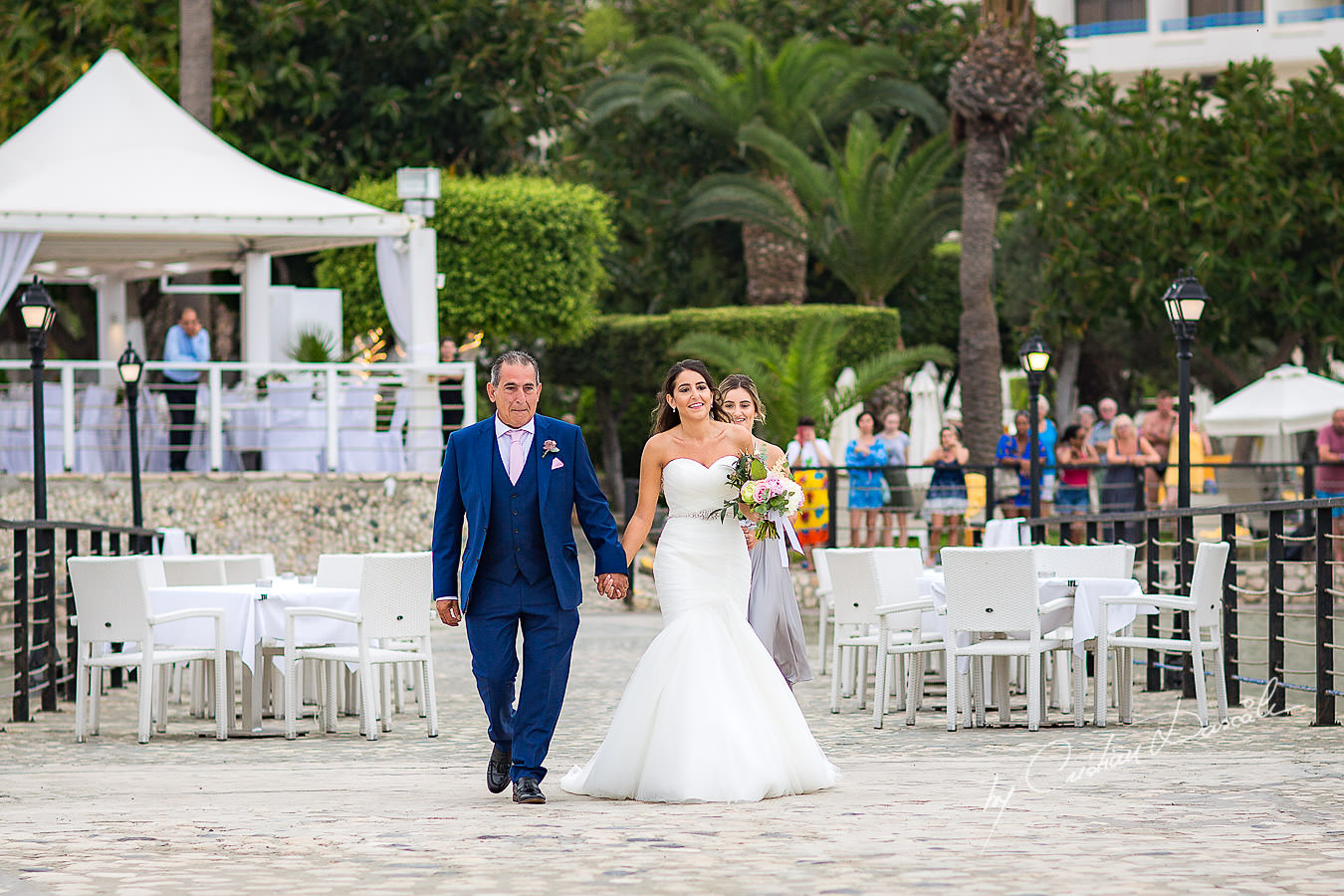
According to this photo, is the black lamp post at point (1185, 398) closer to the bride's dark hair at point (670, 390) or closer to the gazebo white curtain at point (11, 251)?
the bride's dark hair at point (670, 390)

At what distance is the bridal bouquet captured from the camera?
26.3ft

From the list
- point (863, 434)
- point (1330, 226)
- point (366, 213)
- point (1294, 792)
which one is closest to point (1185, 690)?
point (1294, 792)

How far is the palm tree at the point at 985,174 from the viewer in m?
26.8

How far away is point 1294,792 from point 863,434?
13996 millimetres

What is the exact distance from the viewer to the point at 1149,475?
21312 millimetres

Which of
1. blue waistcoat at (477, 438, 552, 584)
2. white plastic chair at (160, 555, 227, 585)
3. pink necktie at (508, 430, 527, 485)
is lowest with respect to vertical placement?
white plastic chair at (160, 555, 227, 585)

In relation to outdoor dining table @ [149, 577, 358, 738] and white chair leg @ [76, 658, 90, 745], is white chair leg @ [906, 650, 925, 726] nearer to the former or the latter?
outdoor dining table @ [149, 577, 358, 738]

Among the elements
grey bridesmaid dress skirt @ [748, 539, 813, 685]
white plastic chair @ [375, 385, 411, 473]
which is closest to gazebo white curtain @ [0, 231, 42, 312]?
white plastic chair @ [375, 385, 411, 473]

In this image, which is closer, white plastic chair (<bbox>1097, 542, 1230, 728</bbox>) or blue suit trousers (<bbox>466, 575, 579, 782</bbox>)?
blue suit trousers (<bbox>466, 575, 579, 782</bbox>)

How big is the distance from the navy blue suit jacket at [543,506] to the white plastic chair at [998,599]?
10.8 feet

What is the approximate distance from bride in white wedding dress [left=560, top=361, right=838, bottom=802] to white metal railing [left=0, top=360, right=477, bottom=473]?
1123cm

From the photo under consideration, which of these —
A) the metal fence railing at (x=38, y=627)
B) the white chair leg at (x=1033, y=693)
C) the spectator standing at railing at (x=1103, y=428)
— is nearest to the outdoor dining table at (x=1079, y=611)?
the white chair leg at (x=1033, y=693)

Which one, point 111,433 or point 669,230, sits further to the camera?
point 669,230

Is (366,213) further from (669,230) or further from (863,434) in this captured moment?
(669,230)
